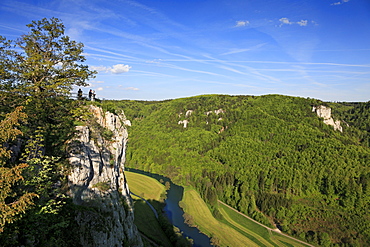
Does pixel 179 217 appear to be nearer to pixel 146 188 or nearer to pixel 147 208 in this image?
pixel 147 208

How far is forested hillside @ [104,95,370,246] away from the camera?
6396cm

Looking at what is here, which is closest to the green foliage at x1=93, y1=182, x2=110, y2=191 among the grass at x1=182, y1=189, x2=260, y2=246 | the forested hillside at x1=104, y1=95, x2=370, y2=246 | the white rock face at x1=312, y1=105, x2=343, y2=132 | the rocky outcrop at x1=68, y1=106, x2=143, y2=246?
the rocky outcrop at x1=68, y1=106, x2=143, y2=246

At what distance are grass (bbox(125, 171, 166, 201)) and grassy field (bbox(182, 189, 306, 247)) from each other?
32.6 feet

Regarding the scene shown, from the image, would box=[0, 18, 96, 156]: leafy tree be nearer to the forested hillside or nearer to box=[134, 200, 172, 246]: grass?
the forested hillside

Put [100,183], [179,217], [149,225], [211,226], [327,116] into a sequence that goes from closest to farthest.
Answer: [100,183], [149,225], [211,226], [179,217], [327,116]

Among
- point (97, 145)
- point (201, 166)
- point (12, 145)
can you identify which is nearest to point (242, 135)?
point (201, 166)

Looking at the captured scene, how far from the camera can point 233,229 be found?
187 feet

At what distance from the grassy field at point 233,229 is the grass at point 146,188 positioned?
994 cm

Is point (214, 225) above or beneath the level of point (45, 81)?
beneath

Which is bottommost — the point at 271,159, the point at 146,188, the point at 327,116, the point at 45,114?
the point at 146,188

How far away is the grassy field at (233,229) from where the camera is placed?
5201cm

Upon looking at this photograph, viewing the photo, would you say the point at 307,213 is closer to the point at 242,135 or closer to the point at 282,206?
the point at 282,206

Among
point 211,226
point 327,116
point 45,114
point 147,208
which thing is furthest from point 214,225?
point 327,116

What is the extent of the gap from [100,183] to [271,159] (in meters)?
88.7
